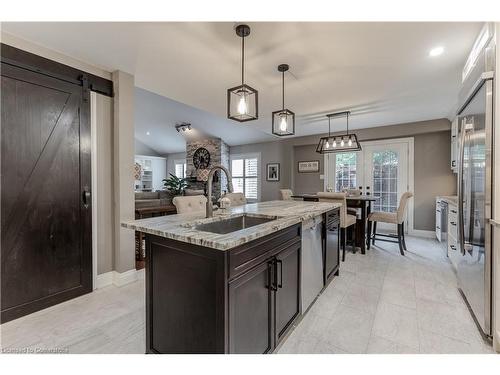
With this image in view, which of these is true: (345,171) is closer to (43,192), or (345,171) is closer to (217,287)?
(217,287)

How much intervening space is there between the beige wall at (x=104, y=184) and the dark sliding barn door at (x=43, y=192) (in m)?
0.11

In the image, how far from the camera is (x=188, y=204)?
96.3 inches

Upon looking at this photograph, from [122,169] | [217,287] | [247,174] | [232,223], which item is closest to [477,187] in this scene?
[232,223]

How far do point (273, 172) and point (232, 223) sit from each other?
17.1 feet

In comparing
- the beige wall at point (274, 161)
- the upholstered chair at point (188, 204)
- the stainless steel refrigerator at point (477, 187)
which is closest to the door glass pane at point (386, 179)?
the beige wall at point (274, 161)

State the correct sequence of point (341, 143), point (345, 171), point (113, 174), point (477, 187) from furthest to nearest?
1. point (345, 171)
2. point (341, 143)
3. point (113, 174)
4. point (477, 187)

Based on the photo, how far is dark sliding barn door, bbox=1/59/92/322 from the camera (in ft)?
6.33

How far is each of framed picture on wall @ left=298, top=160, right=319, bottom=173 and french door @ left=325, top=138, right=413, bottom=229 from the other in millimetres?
650

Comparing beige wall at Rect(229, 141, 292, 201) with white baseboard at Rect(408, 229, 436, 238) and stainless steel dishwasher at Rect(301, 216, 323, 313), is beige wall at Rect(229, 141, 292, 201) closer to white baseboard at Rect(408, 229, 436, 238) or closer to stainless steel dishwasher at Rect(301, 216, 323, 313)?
white baseboard at Rect(408, 229, 436, 238)

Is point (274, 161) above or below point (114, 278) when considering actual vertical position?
above

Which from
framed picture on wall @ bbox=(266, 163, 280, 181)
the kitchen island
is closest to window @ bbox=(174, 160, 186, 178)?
framed picture on wall @ bbox=(266, 163, 280, 181)

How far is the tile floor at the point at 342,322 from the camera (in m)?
1.63

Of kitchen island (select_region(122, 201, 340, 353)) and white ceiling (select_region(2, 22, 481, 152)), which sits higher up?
white ceiling (select_region(2, 22, 481, 152))

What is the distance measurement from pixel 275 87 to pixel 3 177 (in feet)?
9.68
